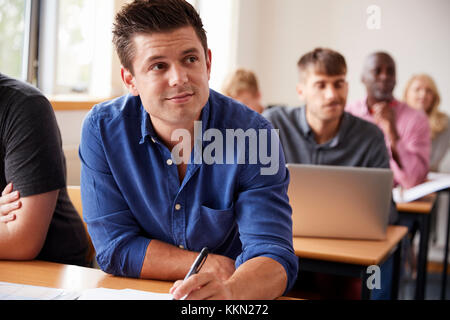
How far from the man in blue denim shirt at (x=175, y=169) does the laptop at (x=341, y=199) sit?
1.55ft

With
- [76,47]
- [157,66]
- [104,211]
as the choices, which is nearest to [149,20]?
[157,66]

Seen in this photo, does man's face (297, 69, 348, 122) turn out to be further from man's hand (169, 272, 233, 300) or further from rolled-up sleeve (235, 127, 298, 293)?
man's hand (169, 272, 233, 300)

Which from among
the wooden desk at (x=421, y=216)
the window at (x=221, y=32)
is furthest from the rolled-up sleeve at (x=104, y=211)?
the window at (x=221, y=32)

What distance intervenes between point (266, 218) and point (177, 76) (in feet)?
1.28

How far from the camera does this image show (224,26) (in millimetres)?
4992

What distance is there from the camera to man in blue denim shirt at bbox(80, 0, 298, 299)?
1.27 m

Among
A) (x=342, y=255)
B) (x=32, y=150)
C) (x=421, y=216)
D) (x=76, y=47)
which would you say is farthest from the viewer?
(x=76, y=47)

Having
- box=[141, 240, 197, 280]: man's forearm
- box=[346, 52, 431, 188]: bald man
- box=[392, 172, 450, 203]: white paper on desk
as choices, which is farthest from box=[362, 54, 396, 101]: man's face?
box=[141, 240, 197, 280]: man's forearm

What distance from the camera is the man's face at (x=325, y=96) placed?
8.12 feet

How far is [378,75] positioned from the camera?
3.64 m

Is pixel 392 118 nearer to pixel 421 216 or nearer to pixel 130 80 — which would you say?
pixel 421 216

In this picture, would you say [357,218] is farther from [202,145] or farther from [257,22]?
[257,22]

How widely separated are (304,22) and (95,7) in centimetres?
229

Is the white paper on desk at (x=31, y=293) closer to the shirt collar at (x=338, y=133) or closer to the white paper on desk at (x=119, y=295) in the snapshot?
the white paper on desk at (x=119, y=295)
